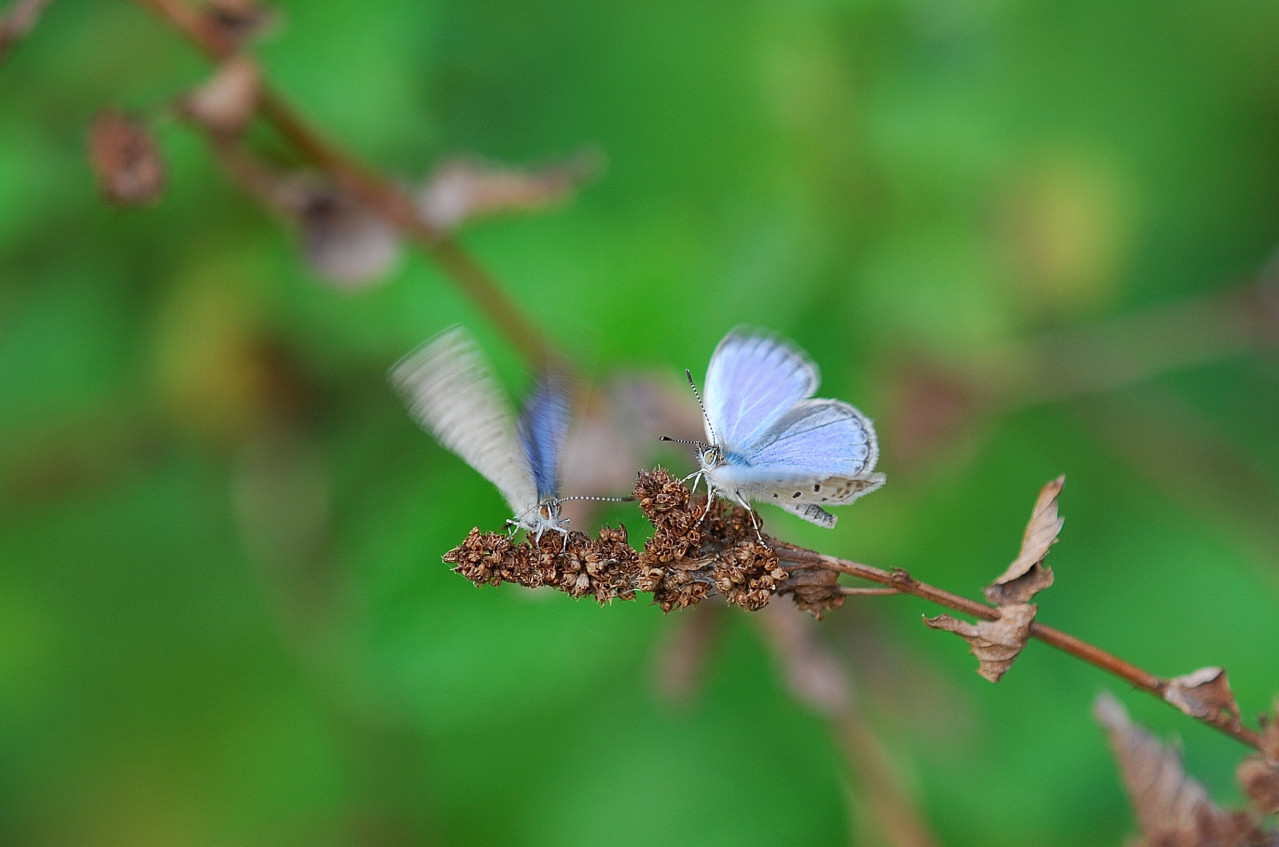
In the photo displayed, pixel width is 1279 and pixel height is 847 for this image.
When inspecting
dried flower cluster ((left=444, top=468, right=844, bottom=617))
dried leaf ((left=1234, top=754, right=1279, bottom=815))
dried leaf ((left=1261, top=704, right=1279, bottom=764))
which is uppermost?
dried flower cluster ((left=444, top=468, right=844, bottom=617))

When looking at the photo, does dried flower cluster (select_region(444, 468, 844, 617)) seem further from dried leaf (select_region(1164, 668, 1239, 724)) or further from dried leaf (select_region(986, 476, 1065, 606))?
dried leaf (select_region(1164, 668, 1239, 724))

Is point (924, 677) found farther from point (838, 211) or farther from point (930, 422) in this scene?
point (838, 211)

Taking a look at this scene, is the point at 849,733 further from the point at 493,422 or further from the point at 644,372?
the point at 493,422

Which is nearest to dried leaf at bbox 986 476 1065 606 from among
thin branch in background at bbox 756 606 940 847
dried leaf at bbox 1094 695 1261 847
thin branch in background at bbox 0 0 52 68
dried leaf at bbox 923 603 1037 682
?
dried leaf at bbox 923 603 1037 682

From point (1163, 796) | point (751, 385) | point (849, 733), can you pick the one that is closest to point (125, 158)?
point (751, 385)

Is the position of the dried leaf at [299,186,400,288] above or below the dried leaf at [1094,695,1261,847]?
above

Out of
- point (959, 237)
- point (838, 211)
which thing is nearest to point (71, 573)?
point (838, 211)

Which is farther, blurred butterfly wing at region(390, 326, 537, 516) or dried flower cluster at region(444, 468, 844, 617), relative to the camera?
blurred butterfly wing at region(390, 326, 537, 516)

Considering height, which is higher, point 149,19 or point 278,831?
point 149,19
